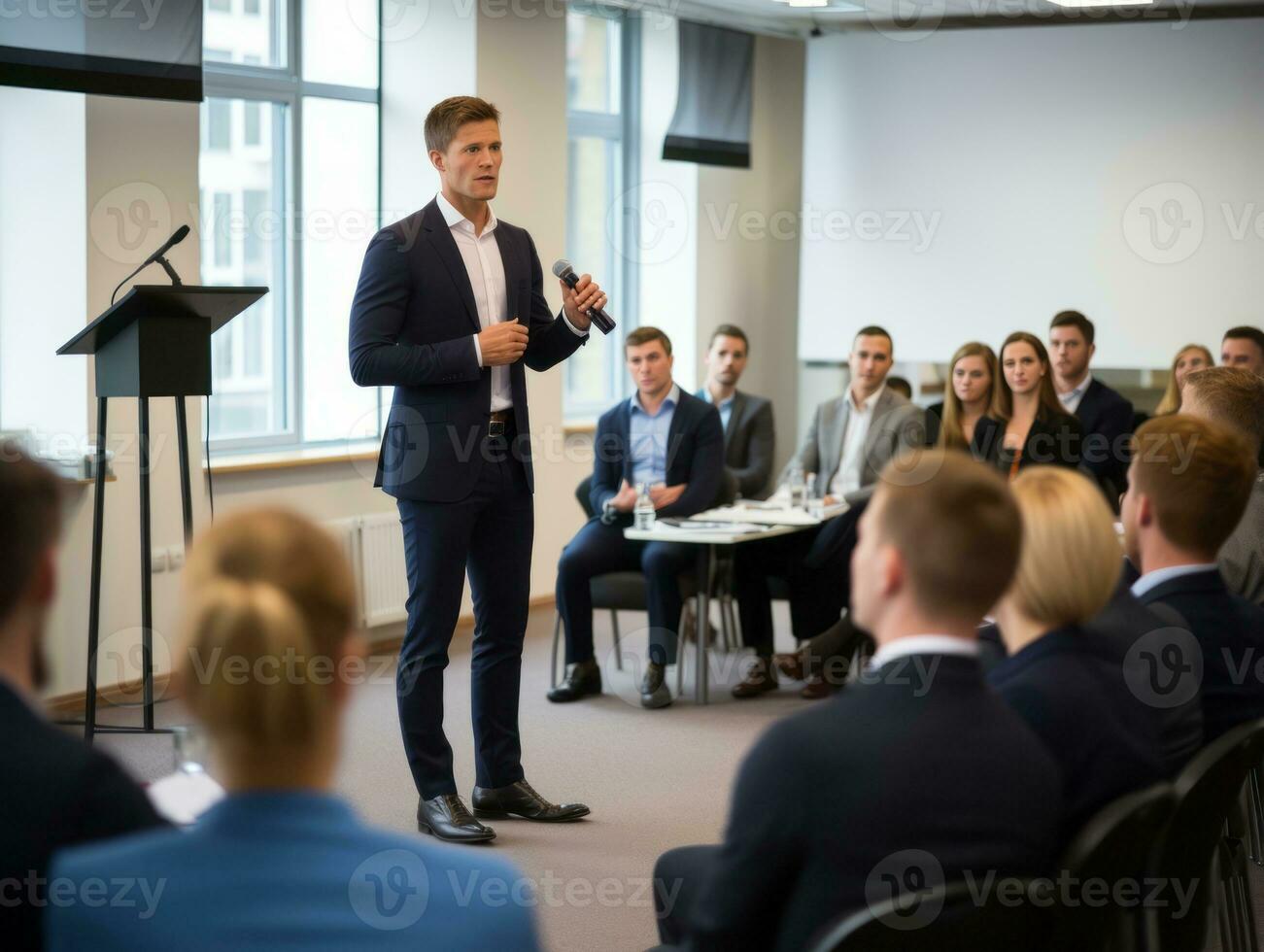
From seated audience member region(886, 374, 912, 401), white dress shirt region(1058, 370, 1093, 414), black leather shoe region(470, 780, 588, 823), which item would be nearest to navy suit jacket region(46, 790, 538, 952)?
black leather shoe region(470, 780, 588, 823)

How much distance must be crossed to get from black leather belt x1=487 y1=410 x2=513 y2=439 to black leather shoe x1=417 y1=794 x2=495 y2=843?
96 centimetres

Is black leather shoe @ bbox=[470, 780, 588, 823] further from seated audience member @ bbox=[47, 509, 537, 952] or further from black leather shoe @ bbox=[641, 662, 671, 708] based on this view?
seated audience member @ bbox=[47, 509, 537, 952]

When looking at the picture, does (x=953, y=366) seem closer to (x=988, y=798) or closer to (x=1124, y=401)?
(x=1124, y=401)

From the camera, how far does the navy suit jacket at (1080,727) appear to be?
181cm

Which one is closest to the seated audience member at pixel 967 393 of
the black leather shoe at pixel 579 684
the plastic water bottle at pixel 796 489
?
the plastic water bottle at pixel 796 489

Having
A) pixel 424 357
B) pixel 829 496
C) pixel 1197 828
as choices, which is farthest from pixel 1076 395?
pixel 1197 828

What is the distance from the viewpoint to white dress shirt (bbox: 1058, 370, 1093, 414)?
6324mm

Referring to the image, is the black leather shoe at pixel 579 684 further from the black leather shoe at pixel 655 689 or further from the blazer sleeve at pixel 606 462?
the blazer sleeve at pixel 606 462

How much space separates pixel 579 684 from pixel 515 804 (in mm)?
1649

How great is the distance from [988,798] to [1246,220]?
6796 mm

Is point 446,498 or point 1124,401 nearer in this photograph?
point 446,498

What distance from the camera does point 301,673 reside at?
3.81 feet

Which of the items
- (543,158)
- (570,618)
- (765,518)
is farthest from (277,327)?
(765,518)

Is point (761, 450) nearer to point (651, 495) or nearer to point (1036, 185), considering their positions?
point (651, 495)
